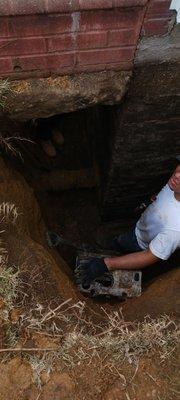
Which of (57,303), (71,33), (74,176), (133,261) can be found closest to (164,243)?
(133,261)

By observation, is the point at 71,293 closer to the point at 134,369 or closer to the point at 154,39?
the point at 134,369

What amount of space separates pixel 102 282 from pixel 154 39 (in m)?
1.94

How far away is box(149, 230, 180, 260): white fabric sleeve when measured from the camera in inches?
122

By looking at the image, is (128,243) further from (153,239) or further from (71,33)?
(71,33)

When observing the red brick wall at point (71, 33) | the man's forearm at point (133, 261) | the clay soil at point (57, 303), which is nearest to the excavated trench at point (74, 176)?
the clay soil at point (57, 303)

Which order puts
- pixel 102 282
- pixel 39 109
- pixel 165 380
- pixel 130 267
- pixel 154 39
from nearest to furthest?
1. pixel 165 380
2. pixel 154 39
3. pixel 39 109
4. pixel 130 267
5. pixel 102 282

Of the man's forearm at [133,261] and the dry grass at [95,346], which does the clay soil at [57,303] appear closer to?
the dry grass at [95,346]

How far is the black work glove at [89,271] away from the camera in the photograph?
11.4ft

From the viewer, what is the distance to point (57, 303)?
8.48 ft

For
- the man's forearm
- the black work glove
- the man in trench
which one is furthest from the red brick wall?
the black work glove

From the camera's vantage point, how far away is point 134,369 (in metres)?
2.16

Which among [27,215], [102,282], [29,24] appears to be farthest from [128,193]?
[29,24]

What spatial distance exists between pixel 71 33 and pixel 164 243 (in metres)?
1.53

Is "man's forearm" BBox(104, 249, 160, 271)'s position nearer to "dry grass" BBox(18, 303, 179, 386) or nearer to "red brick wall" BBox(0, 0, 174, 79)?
"dry grass" BBox(18, 303, 179, 386)
